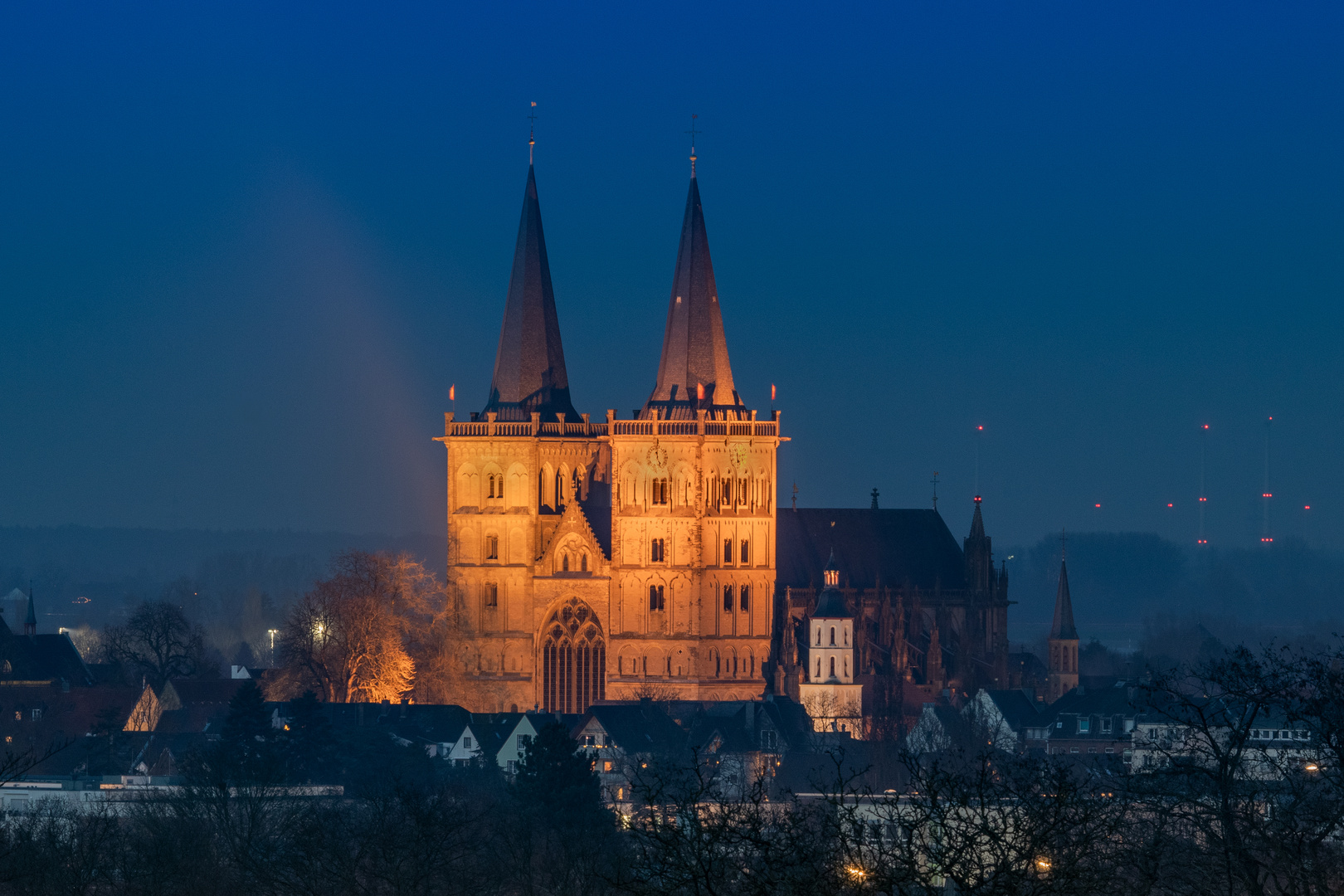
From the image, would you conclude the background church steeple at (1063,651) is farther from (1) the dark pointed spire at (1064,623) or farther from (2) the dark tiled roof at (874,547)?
(2) the dark tiled roof at (874,547)

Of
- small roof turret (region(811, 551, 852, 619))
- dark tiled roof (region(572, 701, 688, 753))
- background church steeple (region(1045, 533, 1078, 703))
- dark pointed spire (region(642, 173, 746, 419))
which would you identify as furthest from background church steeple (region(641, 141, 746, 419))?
background church steeple (region(1045, 533, 1078, 703))

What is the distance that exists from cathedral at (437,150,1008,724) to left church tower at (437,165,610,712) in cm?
8

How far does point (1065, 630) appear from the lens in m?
136

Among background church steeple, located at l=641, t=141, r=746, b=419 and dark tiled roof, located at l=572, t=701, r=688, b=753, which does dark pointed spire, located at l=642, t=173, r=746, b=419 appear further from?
dark tiled roof, located at l=572, t=701, r=688, b=753

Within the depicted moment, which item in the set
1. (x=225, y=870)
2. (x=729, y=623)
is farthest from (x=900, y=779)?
(x=225, y=870)

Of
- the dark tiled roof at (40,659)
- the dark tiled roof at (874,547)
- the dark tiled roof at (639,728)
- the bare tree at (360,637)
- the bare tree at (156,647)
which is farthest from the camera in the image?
the bare tree at (156,647)

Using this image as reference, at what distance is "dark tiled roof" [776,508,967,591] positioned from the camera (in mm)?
128625

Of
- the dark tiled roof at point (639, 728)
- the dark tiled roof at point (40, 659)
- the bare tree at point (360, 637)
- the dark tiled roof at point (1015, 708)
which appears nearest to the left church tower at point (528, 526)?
the bare tree at point (360, 637)

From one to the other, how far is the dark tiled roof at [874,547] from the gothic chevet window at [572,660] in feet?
36.9

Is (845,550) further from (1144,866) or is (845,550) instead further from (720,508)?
(1144,866)

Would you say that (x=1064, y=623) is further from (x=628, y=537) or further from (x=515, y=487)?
(x=515, y=487)

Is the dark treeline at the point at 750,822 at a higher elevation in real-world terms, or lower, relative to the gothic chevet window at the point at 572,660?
lower

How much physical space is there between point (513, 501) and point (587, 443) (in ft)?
12.8

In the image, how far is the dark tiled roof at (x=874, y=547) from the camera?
129 meters
